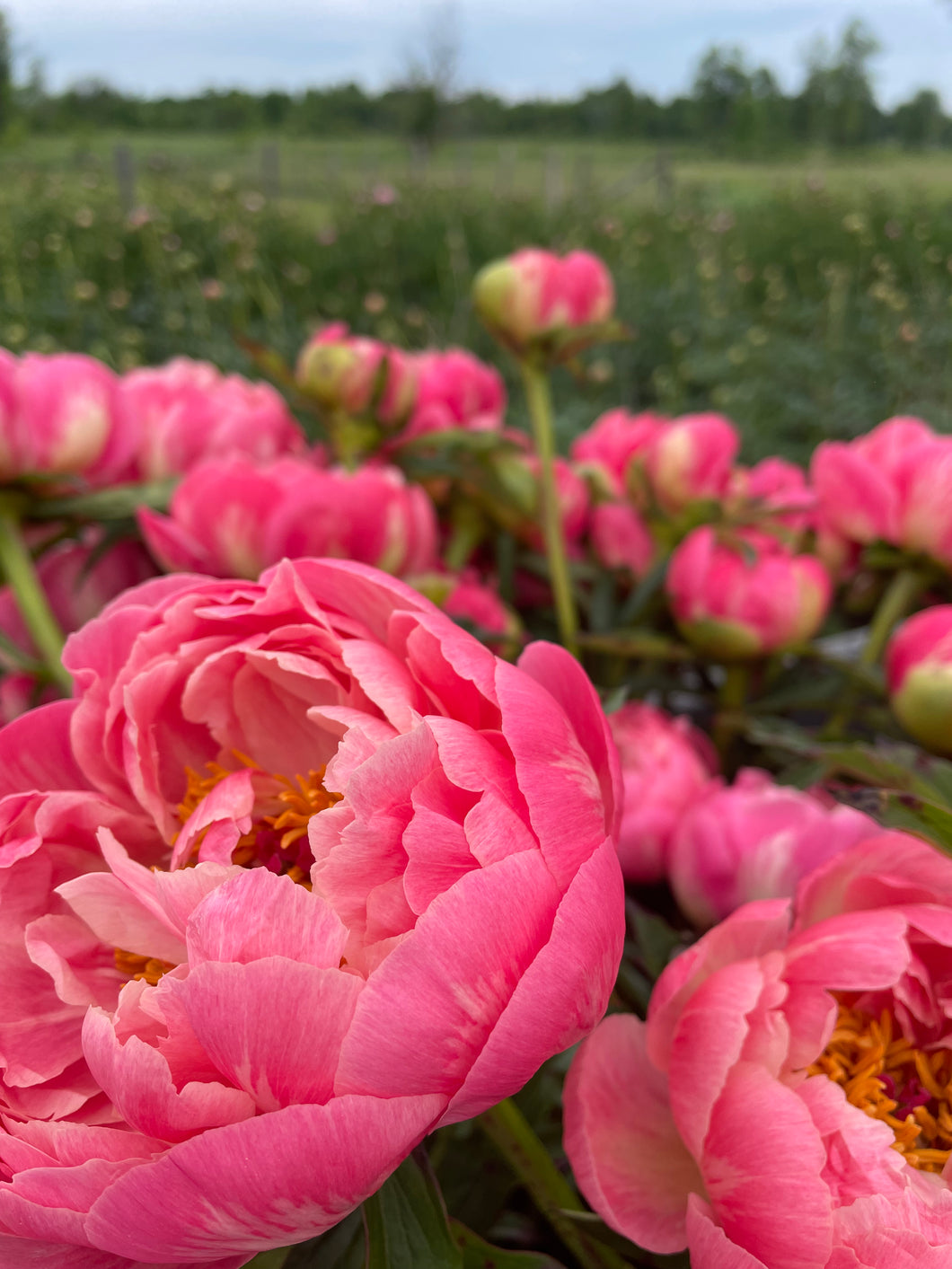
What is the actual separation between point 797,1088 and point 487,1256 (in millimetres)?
74

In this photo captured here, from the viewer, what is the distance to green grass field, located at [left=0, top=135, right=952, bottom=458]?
1.30m

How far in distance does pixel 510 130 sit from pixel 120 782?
18.1m

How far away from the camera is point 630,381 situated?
6.94 ft

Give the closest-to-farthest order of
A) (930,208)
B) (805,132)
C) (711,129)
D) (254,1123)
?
(254,1123), (930,208), (805,132), (711,129)

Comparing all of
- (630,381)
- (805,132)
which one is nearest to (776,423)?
(630,381)

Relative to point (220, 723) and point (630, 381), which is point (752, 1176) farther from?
point (630, 381)

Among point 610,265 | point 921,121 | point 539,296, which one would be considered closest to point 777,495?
point 539,296

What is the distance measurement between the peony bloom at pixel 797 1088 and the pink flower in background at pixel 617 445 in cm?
33

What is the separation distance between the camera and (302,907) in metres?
0.16

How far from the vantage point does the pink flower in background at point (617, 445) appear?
52 cm

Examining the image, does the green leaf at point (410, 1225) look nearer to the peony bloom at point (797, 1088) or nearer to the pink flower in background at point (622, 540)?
the peony bloom at point (797, 1088)

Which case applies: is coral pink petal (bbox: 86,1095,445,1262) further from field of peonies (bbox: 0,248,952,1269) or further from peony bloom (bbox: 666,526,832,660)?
peony bloom (bbox: 666,526,832,660)

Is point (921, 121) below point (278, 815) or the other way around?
the other way around

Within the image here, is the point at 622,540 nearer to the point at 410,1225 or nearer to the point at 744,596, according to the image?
the point at 744,596
